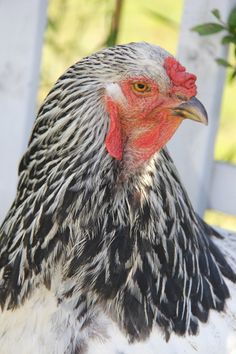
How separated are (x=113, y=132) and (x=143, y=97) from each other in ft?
0.32

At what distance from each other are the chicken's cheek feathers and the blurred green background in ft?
4.27

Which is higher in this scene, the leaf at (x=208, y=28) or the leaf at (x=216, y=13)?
the leaf at (x=216, y=13)

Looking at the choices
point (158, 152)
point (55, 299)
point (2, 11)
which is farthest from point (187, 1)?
point (55, 299)

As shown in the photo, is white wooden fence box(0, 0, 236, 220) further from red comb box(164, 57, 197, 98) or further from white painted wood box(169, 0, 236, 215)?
red comb box(164, 57, 197, 98)

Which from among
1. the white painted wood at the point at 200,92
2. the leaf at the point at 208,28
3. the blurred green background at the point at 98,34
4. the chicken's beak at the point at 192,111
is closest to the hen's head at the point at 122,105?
the chicken's beak at the point at 192,111

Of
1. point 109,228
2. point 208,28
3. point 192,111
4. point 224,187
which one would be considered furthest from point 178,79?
point 224,187

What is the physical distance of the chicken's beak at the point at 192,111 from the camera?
6.59 ft

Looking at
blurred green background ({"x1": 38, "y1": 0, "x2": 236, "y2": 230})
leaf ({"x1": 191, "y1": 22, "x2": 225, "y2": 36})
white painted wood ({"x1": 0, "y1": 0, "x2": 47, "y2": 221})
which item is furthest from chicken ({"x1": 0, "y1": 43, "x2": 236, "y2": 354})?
blurred green background ({"x1": 38, "y1": 0, "x2": 236, "y2": 230})

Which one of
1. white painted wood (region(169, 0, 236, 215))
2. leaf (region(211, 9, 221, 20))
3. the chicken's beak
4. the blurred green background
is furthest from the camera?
the blurred green background

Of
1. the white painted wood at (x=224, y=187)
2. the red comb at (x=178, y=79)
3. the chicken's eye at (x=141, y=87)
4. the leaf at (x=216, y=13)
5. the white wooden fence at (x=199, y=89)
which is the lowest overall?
the white painted wood at (x=224, y=187)

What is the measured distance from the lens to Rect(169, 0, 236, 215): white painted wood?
284 centimetres

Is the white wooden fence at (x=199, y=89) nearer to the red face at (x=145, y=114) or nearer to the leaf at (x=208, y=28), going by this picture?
the leaf at (x=208, y=28)

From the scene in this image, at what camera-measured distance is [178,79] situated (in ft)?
6.68

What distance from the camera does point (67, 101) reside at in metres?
2.10
